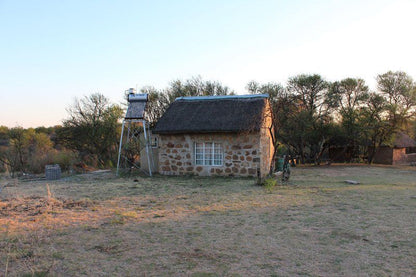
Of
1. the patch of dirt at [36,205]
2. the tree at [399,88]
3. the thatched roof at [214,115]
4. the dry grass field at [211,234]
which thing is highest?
the tree at [399,88]

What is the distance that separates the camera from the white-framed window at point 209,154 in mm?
14688

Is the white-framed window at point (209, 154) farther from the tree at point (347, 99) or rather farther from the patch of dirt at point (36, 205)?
the tree at point (347, 99)

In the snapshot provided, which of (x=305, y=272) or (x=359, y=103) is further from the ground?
(x=359, y=103)

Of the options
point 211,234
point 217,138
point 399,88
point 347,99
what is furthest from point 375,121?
point 211,234

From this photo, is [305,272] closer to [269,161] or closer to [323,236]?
[323,236]

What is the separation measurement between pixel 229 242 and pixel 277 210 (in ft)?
8.72

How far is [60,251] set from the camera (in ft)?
16.2

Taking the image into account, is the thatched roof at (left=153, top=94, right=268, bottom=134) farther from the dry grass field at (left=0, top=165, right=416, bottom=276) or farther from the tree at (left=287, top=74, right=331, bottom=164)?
the tree at (left=287, top=74, right=331, bottom=164)

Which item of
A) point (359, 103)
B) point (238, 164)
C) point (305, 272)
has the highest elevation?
point (359, 103)

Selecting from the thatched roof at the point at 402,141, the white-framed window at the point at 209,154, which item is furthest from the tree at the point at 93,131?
the thatched roof at the point at 402,141

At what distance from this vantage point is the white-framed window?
1469cm

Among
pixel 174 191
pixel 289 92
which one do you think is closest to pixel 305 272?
pixel 174 191

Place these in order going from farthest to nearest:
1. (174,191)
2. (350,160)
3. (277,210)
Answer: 1. (350,160)
2. (174,191)
3. (277,210)

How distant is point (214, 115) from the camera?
1502 centimetres
